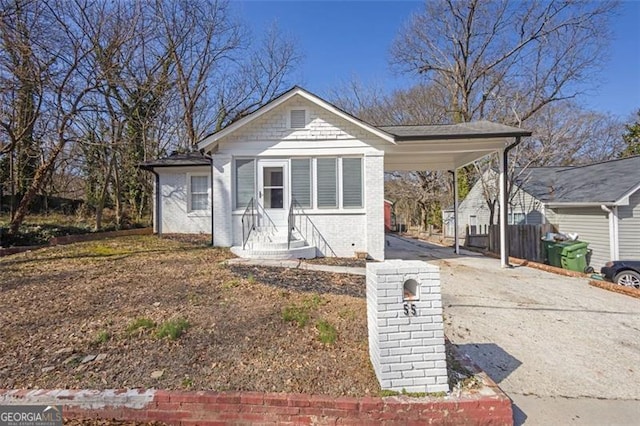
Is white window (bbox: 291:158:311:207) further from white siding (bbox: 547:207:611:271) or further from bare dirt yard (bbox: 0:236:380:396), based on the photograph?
white siding (bbox: 547:207:611:271)

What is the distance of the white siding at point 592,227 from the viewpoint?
37.5 feet

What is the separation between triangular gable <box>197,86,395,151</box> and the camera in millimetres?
8695

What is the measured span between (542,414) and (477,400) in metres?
0.70

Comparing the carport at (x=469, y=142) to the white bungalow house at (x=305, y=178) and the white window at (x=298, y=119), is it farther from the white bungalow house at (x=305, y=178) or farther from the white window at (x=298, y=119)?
the white window at (x=298, y=119)

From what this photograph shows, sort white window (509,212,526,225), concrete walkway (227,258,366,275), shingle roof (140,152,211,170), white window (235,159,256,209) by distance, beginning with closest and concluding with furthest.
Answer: concrete walkway (227,258,366,275) < white window (235,159,256,209) < shingle roof (140,152,211,170) < white window (509,212,526,225)

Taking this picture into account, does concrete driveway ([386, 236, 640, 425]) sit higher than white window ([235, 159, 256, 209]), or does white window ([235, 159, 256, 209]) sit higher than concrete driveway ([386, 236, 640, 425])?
white window ([235, 159, 256, 209])

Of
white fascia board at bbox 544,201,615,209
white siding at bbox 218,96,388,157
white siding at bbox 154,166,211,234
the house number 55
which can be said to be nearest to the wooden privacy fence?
white fascia board at bbox 544,201,615,209

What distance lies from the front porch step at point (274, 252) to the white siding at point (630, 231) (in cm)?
1050

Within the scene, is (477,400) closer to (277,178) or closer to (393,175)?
(277,178)

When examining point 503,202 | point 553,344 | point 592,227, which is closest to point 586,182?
point 592,227

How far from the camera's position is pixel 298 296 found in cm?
502

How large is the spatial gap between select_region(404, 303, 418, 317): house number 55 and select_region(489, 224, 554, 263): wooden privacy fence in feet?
37.0

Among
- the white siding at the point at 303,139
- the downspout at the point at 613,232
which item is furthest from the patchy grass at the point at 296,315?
the downspout at the point at 613,232

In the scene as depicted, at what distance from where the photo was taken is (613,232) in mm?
10898
